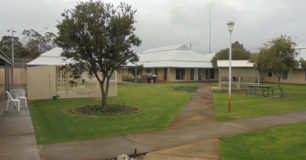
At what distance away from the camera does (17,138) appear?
6.71m

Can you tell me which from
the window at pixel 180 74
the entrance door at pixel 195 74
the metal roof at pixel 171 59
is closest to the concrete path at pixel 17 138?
the metal roof at pixel 171 59

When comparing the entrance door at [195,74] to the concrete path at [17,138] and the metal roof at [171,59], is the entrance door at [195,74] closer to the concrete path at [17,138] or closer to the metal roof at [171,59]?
the metal roof at [171,59]

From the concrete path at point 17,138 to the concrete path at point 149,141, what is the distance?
0.33 m

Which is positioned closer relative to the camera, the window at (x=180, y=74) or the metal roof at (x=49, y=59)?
the metal roof at (x=49, y=59)

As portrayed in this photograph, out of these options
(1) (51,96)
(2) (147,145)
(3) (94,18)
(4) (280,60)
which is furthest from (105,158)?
(4) (280,60)

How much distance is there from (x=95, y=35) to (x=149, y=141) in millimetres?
5323

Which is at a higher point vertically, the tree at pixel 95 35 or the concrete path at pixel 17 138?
the tree at pixel 95 35

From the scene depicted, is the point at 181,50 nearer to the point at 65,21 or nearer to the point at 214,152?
the point at 65,21

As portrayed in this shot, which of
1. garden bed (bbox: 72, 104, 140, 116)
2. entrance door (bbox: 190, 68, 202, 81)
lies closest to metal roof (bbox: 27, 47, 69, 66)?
entrance door (bbox: 190, 68, 202, 81)

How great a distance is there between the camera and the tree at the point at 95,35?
10117 millimetres

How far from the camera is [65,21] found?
1020 cm

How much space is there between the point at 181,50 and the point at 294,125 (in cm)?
3523

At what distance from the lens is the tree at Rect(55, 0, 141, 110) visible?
10117 millimetres

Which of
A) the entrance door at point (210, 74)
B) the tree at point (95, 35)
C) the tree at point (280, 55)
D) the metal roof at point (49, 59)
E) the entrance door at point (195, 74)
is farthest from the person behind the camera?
the entrance door at point (210, 74)
